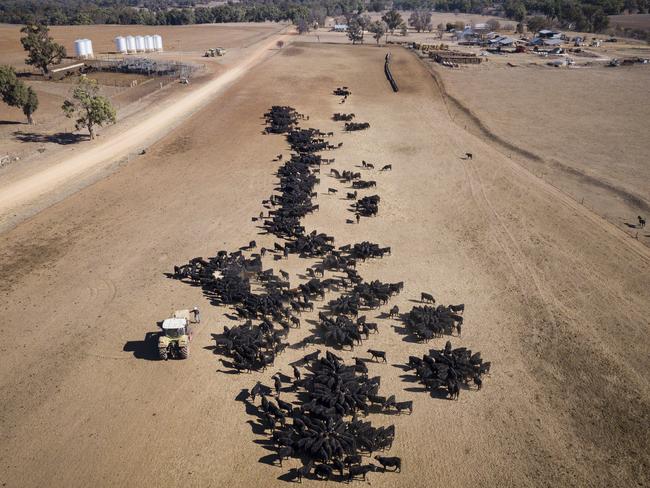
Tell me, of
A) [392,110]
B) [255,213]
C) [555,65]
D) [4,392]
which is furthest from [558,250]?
[555,65]

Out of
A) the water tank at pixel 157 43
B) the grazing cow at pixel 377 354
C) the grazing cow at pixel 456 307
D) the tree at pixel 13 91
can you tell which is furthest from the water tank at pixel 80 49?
the grazing cow at pixel 377 354

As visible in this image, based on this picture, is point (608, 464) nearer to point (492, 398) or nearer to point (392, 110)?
point (492, 398)

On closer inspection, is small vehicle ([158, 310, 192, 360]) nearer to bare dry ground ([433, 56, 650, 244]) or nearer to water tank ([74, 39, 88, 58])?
bare dry ground ([433, 56, 650, 244])

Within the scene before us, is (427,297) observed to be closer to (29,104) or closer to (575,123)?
(575,123)

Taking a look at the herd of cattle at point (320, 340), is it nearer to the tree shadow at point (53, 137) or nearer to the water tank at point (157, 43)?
the tree shadow at point (53, 137)

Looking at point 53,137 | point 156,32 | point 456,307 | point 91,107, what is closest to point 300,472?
point 456,307

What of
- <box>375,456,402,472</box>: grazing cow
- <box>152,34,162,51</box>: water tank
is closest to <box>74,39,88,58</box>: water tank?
<box>152,34,162,51</box>: water tank
